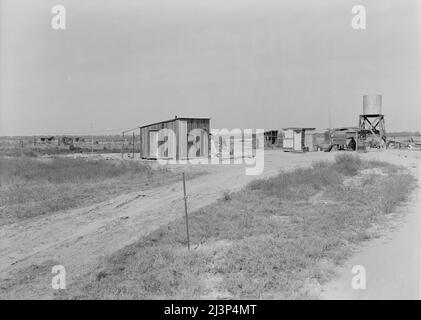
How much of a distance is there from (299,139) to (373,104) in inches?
270

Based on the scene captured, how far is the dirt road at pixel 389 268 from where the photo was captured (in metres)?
5.97

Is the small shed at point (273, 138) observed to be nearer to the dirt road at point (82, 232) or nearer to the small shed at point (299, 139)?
the small shed at point (299, 139)

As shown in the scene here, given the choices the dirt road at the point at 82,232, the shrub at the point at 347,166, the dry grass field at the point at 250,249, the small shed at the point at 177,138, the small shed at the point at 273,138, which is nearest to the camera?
the dry grass field at the point at 250,249

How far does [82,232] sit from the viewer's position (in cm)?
1048

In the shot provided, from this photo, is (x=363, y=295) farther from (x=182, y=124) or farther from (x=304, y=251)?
(x=182, y=124)

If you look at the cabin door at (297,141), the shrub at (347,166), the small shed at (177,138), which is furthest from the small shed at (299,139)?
the shrub at (347,166)

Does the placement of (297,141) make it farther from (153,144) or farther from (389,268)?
(389,268)

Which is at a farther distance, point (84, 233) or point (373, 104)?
point (373, 104)

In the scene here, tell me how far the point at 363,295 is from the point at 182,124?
73.3 ft

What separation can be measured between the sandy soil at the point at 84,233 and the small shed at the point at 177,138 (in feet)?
38.6

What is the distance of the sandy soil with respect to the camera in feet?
25.4
